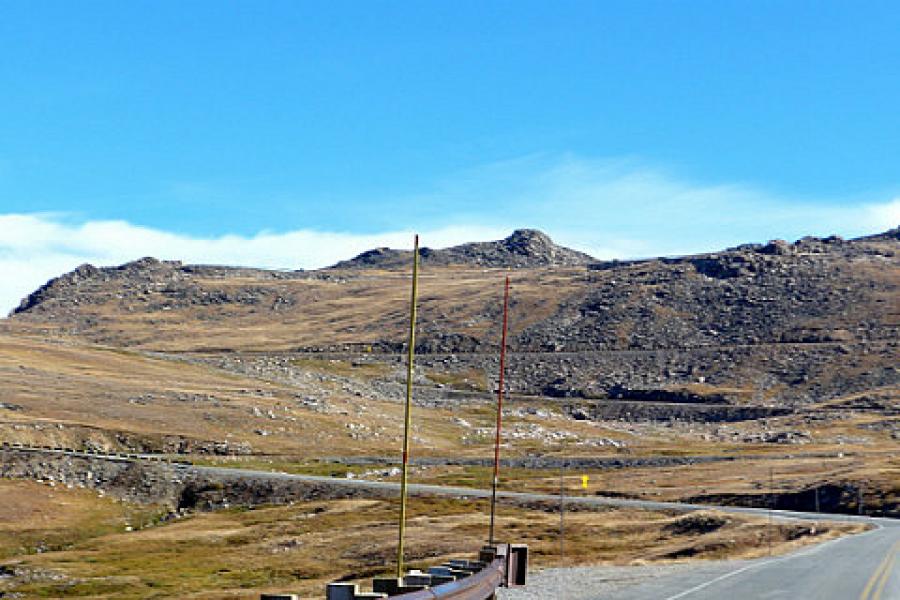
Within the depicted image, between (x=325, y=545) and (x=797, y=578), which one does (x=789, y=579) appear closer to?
(x=797, y=578)

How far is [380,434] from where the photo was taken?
13625 cm

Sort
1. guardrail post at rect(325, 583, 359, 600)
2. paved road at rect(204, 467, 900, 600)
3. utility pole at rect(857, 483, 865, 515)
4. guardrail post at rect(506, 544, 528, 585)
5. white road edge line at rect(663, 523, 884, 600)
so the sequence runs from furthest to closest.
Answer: utility pole at rect(857, 483, 865, 515) → white road edge line at rect(663, 523, 884, 600) → paved road at rect(204, 467, 900, 600) → guardrail post at rect(506, 544, 528, 585) → guardrail post at rect(325, 583, 359, 600)

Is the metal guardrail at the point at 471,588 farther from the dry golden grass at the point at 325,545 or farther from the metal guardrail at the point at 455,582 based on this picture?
the dry golden grass at the point at 325,545

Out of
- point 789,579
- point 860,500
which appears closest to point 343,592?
point 789,579

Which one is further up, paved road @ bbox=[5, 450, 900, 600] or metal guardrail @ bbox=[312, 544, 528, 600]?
metal guardrail @ bbox=[312, 544, 528, 600]

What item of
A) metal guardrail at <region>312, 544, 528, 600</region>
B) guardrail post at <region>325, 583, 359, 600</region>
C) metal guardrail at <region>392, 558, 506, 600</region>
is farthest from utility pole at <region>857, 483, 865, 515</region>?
guardrail post at <region>325, 583, 359, 600</region>

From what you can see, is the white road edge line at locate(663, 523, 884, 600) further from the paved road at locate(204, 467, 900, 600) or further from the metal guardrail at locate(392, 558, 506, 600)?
the metal guardrail at locate(392, 558, 506, 600)

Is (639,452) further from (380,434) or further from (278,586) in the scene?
(278,586)

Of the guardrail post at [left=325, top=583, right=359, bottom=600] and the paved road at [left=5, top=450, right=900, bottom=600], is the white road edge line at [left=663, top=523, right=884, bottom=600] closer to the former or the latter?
the paved road at [left=5, top=450, right=900, bottom=600]

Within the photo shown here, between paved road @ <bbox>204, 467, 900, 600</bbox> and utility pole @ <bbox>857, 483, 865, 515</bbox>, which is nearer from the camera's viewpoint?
paved road @ <bbox>204, 467, 900, 600</bbox>

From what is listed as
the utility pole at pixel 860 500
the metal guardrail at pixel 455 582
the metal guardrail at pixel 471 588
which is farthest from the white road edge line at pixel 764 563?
the utility pole at pixel 860 500

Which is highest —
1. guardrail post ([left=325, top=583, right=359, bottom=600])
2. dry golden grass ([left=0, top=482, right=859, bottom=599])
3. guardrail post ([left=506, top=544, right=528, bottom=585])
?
guardrail post ([left=325, top=583, right=359, bottom=600])

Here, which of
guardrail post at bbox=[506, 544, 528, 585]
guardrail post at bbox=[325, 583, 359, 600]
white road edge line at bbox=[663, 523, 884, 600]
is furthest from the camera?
white road edge line at bbox=[663, 523, 884, 600]

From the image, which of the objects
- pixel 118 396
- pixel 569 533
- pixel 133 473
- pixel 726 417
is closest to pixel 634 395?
pixel 726 417
